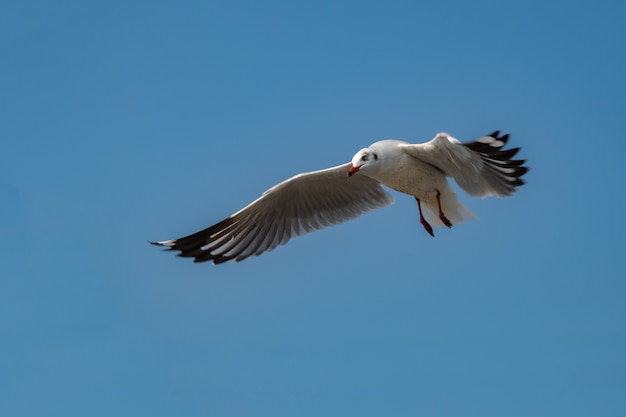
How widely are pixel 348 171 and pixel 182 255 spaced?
72.9 inches

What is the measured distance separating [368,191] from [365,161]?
1217 mm

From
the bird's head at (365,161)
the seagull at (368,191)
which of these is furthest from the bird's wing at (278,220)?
the bird's head at (365,161)

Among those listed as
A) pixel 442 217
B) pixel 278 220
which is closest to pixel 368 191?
pixel 278 220

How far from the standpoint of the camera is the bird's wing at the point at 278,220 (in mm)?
8031

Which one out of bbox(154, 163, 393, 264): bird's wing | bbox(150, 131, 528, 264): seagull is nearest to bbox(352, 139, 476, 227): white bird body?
bbox(150, 131, 528, 264): seagull

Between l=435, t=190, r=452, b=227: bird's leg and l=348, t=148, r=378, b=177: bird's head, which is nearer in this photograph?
l=348, t=148, r=378, b=177: bird's head

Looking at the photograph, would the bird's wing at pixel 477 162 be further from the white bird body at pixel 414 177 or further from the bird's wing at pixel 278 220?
the bird's wing at pixel 278 220

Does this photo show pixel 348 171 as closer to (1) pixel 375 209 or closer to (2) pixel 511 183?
(1) pixel 375 209

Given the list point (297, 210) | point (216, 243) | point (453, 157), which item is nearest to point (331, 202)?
point (297, 210)

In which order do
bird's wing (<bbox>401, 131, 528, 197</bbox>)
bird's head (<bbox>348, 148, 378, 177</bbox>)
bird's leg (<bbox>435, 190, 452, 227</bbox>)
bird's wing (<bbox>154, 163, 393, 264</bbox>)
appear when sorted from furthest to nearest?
bird's wing (<bbox>154, 163, 393, 264</bbox>), bird's leg (<bbox>435, 190, 452, 227</bbox>), bird's head (<bbox>348, 148, 378, 177</bbox>), bird's wing (<bbox>401, 131, 528, 197</bbox>)

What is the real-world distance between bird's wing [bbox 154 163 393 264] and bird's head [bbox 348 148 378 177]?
1056mm

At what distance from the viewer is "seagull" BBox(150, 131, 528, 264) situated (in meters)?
6.61

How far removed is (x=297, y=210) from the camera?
812 centimetres

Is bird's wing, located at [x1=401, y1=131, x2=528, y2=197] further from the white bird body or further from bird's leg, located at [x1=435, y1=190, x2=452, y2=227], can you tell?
bird's leg, located at [x1=435, y1=190, x2=452, y2=227]
